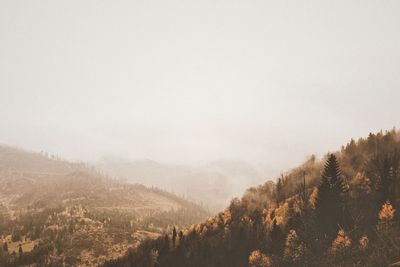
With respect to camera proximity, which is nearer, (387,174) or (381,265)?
(381,265)

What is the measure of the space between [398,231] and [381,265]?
12012mm

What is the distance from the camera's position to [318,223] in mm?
100375

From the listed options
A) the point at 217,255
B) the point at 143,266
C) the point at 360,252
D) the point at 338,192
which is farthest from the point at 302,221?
the point at 143,266

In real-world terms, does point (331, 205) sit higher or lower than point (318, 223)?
higher

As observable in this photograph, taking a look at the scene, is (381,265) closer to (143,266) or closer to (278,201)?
(278,201)

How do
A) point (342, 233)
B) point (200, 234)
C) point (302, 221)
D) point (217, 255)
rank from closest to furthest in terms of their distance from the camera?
point (342, 233) < point (302, 221) < point (217, 255) < point (200, 234)

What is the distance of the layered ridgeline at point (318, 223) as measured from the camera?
88.9 metres

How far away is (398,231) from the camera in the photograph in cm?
8388

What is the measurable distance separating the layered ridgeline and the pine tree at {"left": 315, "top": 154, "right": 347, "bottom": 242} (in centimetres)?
25

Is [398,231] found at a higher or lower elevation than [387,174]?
lower

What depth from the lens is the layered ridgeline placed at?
88.9 meters

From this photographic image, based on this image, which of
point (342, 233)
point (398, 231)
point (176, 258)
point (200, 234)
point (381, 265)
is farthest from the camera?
point (200, 234)

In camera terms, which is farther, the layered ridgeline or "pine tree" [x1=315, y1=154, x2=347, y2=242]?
"pine tree" [x1=315, y1=154, x2=347, y2=242]

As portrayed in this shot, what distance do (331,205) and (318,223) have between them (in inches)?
247
